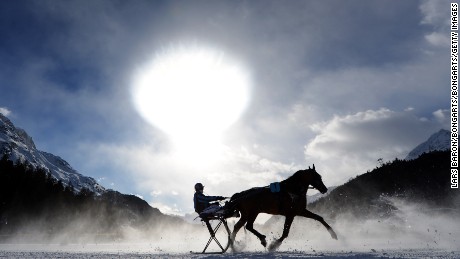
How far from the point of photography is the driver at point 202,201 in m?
14.0

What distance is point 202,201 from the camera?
14461 millimetres

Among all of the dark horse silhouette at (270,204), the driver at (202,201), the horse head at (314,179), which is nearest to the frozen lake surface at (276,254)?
the dark horse silhouette at (270,204)

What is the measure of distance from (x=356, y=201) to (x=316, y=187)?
55.1 m

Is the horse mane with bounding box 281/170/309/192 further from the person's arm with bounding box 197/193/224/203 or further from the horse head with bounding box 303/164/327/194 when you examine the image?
the person's arm with bounding box 197/193/224/203

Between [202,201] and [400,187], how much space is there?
56539 millimetres

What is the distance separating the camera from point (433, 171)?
6359cm

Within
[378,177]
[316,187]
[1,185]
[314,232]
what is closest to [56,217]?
[1,185]

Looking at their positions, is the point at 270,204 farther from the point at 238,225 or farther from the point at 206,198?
the point at 206,198

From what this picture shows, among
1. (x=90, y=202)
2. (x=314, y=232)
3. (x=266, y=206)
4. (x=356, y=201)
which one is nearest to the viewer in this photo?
(x=266, y=206)

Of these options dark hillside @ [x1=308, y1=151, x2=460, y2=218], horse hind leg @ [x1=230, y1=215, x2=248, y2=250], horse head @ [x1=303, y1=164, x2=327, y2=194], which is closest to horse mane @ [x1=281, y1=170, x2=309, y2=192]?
horse head @ [x1=303, y1=164, x2=327, y2=194]

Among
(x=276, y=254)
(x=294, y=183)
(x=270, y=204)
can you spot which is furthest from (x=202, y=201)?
(x=276, y=254)

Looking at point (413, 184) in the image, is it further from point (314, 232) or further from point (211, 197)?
point (211, 197)

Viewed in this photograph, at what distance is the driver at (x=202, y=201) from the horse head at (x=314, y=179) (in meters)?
3.43

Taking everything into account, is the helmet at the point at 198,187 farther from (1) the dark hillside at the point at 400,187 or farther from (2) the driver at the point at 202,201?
(1) the dark hillside at the point at 400,187
